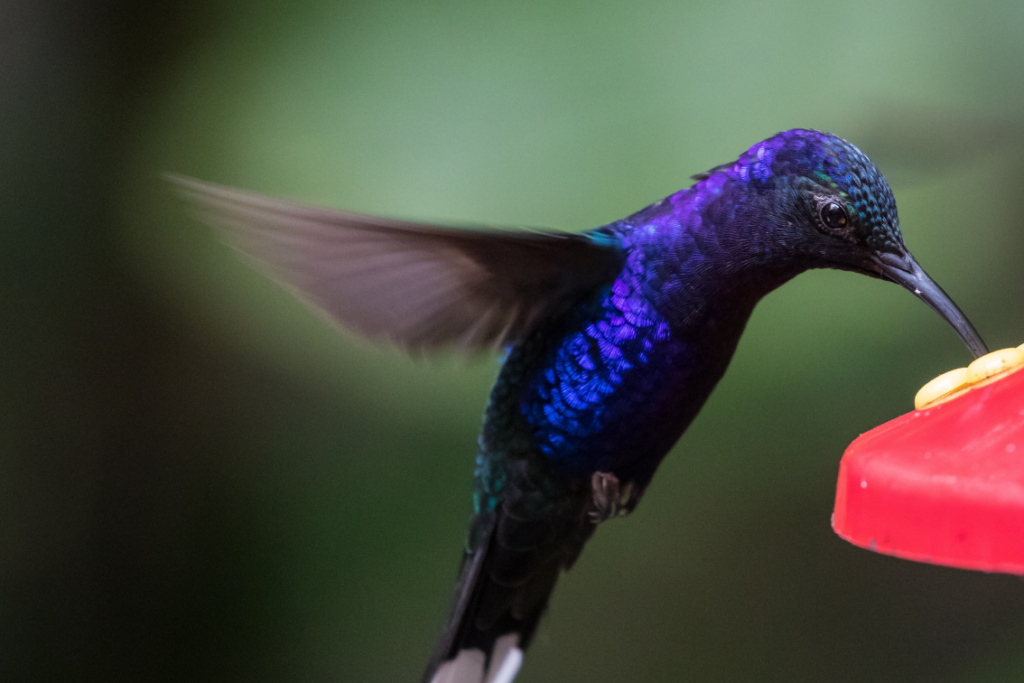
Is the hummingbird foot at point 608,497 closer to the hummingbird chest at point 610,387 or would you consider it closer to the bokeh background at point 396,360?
the hummingbird chest at point 610,387

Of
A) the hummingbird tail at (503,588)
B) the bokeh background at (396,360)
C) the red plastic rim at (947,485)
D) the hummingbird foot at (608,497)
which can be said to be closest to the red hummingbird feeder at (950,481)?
the red plastic rim at (947,485)

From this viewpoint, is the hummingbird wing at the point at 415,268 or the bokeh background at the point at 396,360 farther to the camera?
the bokeh background at the point at 396,360

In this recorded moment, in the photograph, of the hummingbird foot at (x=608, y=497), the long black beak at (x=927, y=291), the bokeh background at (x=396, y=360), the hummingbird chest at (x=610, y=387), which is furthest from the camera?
the bokeh background at (x=396, y=360)

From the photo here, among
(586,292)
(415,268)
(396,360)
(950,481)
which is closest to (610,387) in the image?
(586,292)

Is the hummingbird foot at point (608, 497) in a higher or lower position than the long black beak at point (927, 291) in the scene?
lower

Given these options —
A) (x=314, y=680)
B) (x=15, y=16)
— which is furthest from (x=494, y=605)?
(x=15, y=16)

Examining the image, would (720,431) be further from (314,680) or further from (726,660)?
(314,680)

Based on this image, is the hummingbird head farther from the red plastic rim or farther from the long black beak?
the red plastic rim
